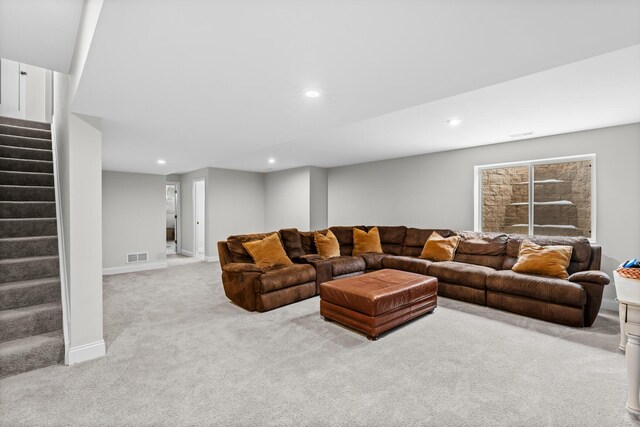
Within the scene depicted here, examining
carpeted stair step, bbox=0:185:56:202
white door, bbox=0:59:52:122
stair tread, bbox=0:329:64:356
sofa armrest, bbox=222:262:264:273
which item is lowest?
stair tread, bbox=0:329:64:356

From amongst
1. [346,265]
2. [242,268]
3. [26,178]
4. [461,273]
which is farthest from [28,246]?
[461,273]

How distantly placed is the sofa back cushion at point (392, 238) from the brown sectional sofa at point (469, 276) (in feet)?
1.54

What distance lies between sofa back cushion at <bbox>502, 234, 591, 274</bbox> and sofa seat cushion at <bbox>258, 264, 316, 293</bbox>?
2.82 meters

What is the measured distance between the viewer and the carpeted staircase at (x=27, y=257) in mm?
2488

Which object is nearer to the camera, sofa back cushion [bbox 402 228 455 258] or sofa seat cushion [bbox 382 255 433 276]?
sofa seat cushion [bbox 382 255 433 276]

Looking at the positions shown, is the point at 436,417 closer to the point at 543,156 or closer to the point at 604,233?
the point at 604,233

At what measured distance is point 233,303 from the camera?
4.10m

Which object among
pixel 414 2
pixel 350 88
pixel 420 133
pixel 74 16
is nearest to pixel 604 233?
pixel 420 133

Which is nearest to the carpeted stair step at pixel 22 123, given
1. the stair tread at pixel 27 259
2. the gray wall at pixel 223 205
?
the stair tread at pixel 27 259

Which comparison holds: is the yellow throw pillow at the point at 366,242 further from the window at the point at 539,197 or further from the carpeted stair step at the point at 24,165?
the carpeted stair step at the point at 24,165

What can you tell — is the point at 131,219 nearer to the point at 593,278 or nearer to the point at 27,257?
the point at 27,257

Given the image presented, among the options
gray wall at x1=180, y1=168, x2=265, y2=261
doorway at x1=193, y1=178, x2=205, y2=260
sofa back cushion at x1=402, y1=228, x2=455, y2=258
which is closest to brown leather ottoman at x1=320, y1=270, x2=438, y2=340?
sofa back cushion at x1=402, y1=228, x2=455, y2=258

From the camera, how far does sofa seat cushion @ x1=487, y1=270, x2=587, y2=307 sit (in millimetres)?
3232

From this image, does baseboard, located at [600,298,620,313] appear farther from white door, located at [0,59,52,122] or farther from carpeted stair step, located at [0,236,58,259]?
white door, located at [0,59,52,122]
